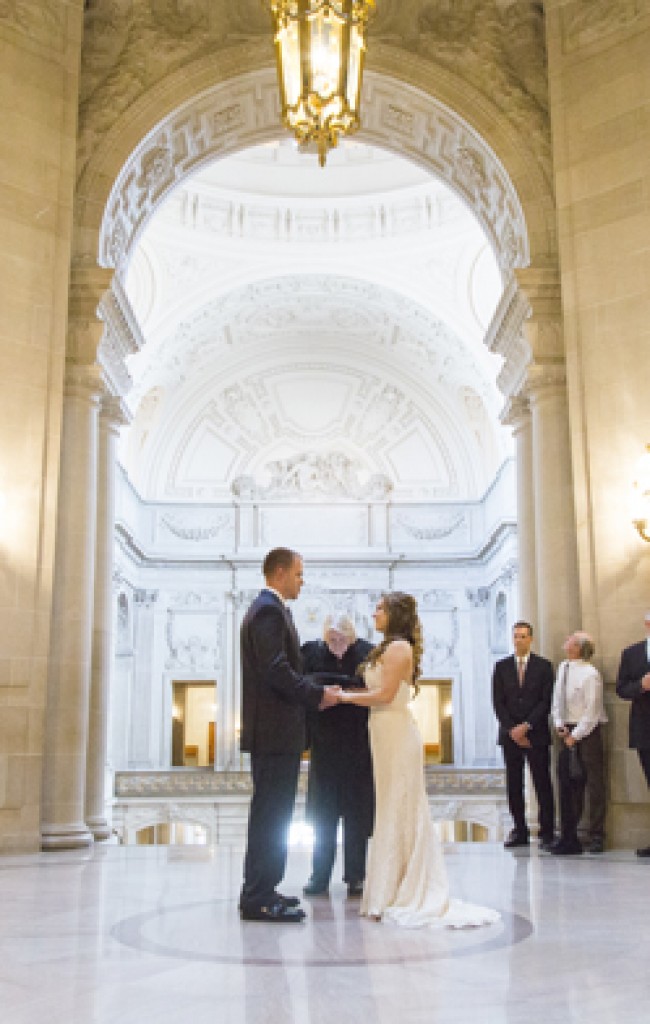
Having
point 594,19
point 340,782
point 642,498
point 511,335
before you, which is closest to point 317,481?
point 511,335

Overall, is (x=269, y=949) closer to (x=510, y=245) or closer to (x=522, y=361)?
(x=522, y=361)

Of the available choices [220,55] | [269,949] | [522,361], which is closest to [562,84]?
[522,361]

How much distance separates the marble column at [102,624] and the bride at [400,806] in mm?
5667

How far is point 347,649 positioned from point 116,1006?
3.45 metres

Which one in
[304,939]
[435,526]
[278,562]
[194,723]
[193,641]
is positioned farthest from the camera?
[194,723]

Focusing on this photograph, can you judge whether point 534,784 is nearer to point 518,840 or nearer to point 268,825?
point 518,840

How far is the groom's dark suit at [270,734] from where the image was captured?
5.34 meters

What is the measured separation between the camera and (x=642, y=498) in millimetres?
8906

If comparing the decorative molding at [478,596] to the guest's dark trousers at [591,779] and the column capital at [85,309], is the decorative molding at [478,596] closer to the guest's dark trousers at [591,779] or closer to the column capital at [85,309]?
the column capital at [85,309]

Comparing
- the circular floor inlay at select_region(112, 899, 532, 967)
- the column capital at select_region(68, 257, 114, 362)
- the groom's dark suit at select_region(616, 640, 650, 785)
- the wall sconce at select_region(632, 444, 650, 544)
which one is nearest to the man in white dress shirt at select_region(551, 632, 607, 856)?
the groom's dark suit at select_region(616, 640, 650, 785)

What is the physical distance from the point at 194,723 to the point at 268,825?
74.4ft

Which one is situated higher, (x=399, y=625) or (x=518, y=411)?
(x=518, y=411)

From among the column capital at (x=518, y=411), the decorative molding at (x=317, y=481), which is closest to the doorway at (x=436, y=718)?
the decorative molding at (x=317, y=481)

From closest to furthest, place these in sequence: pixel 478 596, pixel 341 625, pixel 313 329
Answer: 1. pixel 341 625
2. pixel 478 596
3. pixel 313 329
